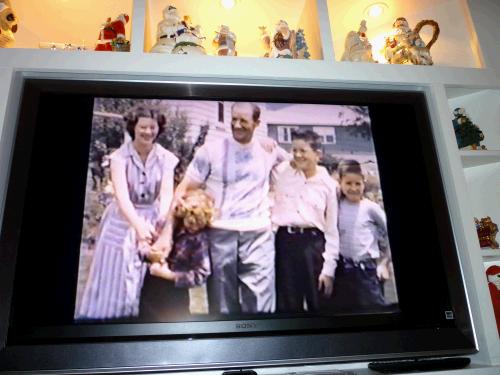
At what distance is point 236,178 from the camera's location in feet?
3.42

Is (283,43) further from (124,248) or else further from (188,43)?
(124,248)

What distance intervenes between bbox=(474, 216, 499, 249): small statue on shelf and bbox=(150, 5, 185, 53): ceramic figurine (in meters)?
1.17

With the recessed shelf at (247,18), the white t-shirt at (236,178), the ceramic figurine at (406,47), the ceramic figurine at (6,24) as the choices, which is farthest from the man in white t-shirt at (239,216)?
the ceramic figurine at (6,24)

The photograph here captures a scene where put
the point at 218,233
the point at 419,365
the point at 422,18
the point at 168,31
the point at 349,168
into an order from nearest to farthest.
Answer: the point at 419,365
the point at 218,233
the point at 349,168
the point at 168,31
the point at 422,18

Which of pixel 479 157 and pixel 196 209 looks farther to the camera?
pixel 479 157

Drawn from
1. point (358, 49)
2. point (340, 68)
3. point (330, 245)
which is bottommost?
point (330, 245)

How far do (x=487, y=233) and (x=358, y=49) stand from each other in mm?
751

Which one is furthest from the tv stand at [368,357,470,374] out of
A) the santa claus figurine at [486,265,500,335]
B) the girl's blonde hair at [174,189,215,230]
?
the girl's blonde hair at [174,189,215,230]

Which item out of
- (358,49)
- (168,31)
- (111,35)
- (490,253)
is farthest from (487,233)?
(111,35)

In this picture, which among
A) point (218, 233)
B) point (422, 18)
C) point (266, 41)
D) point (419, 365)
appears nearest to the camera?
point (419, 365)

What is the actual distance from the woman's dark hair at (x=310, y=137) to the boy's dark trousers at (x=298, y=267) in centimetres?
26

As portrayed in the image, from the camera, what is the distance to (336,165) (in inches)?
43.2

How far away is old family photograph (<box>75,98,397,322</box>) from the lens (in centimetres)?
93

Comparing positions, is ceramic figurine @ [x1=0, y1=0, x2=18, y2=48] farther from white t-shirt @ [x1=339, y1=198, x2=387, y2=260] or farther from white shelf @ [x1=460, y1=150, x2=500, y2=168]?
white shelf @ [x1=460, y1=150, x2=500, y2=168]
